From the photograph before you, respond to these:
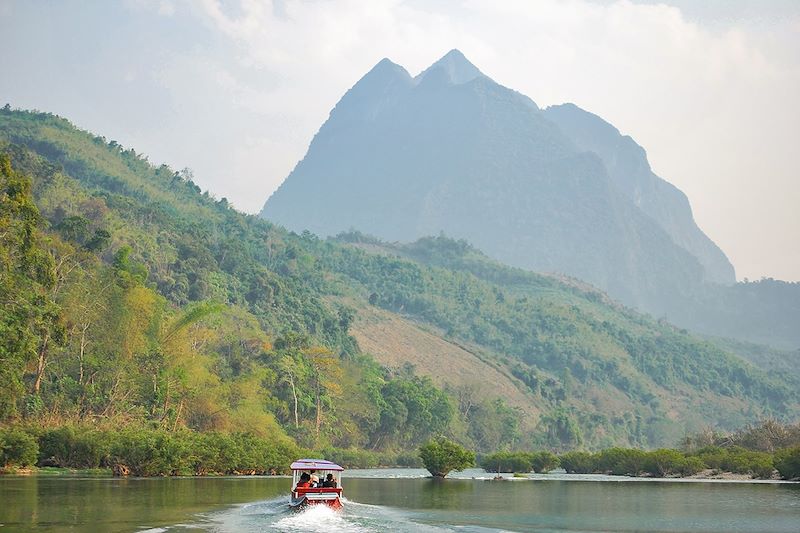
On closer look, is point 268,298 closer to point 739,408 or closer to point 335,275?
point 335,275

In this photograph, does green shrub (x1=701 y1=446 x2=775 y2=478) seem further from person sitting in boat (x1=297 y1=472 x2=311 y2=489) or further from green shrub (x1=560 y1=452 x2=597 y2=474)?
person sitting in boat (x1=297 y1=472 x2=311 y2=489)

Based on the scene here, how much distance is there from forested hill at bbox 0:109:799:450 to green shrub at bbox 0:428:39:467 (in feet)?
15.3

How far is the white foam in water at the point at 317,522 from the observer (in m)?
35.8

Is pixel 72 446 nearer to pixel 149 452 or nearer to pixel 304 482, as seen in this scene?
pixel 149 452

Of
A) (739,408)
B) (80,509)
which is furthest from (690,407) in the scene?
(80,509)

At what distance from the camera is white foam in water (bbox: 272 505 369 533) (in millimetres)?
35844

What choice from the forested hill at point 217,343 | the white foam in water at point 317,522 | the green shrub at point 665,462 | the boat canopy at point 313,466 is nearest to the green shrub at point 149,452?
the forested hill at point 217,343

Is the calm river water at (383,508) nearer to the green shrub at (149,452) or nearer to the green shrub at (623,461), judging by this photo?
the green shrub at (149,452)

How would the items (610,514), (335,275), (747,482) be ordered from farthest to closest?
1. (335,275)
2. (747,482)
3. (610,514)

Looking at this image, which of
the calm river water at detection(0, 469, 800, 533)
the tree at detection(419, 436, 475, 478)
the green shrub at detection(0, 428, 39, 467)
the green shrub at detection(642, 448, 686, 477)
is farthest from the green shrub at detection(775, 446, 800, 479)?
the green shrub at detection(0, 428, 39, 467)

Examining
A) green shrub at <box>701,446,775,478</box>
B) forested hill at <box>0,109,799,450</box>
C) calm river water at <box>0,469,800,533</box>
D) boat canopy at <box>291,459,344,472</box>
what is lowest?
calm river water at <box>0,469,800,533</box>

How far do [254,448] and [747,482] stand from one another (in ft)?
117

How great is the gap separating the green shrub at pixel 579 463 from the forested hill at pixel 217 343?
24.2 metres

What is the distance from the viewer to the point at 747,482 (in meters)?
70.6
